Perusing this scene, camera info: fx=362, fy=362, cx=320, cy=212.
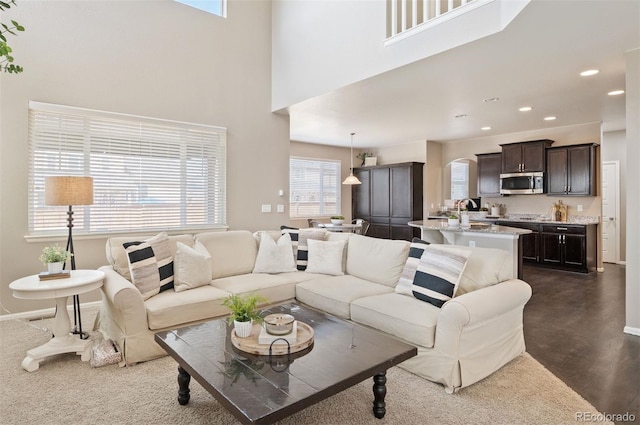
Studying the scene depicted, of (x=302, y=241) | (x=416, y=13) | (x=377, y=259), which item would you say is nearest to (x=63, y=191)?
(x=302, y=241)

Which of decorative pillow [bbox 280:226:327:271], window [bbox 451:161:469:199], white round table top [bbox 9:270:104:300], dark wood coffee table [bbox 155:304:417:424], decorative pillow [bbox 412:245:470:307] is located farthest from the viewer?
window [bbox 451:161:469:199]

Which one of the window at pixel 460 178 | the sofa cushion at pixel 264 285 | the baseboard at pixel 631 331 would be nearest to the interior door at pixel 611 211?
the window at pixel 460 178

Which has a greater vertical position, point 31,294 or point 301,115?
point 301,115

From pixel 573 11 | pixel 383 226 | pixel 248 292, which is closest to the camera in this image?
pixel 573 11

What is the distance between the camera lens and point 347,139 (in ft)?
27.0

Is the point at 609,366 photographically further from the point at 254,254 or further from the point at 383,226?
the point at 383,226

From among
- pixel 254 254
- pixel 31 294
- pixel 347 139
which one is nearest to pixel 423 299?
pixel 254 254

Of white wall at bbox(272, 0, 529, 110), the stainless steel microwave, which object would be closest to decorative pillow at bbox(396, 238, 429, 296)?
white wall at bbox(272, 0, 529, 110)

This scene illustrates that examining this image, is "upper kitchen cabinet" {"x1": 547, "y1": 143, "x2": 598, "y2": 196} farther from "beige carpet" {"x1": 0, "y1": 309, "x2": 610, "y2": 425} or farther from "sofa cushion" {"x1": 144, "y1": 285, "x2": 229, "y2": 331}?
"sofa cushion" {"x1": 144, "y1": 285, "x2": 229, "y2": 331}

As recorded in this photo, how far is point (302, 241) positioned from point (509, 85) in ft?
10.3

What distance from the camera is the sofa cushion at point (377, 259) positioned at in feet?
11.4

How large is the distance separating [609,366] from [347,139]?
6335 mm

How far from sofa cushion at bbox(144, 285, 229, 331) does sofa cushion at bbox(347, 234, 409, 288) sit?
54.3 inches

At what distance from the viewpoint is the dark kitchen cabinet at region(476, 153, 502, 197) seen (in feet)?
25.0
